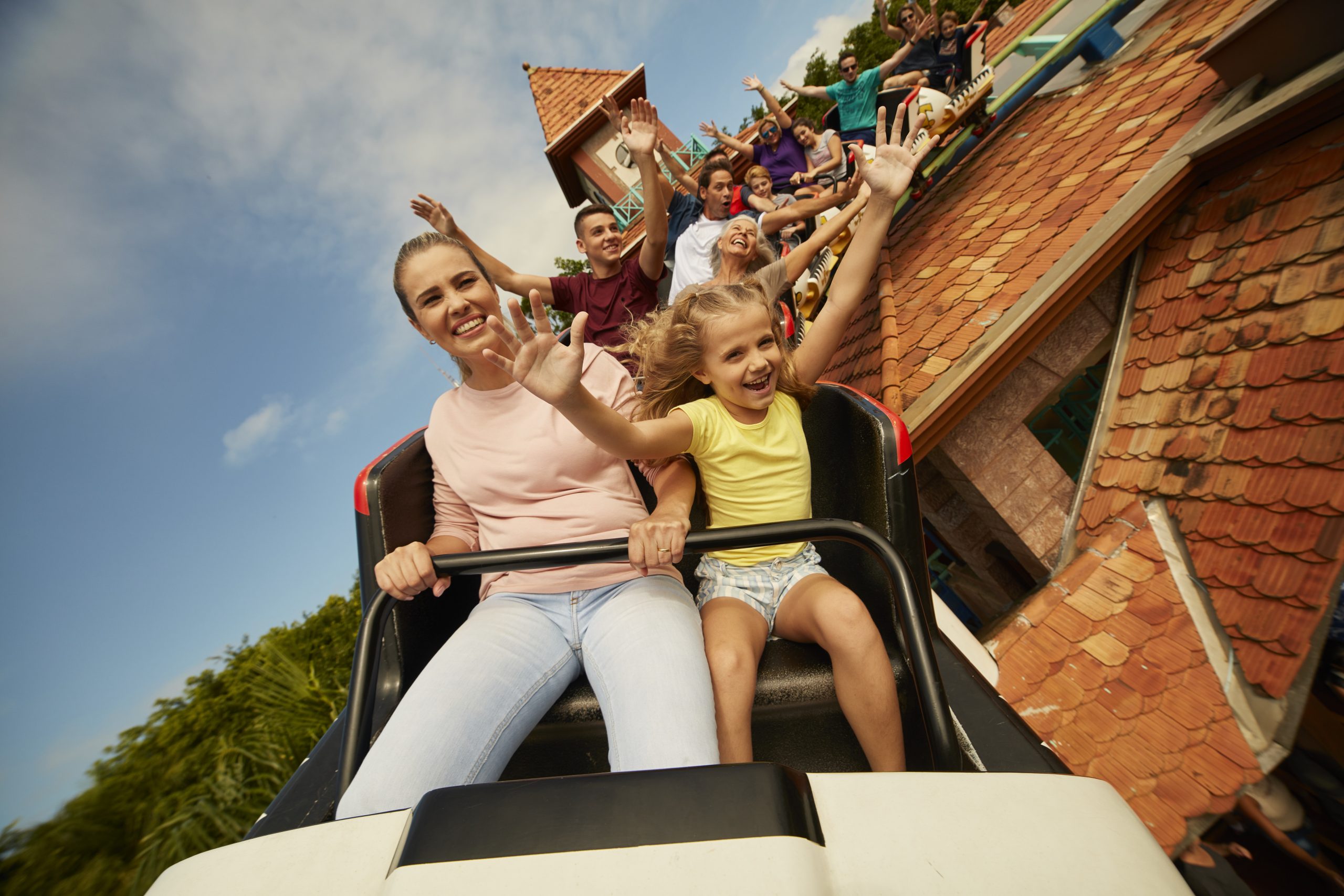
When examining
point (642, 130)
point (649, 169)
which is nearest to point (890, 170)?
point (649, 169)

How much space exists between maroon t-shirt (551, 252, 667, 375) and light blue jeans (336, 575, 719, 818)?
1599 millimetres

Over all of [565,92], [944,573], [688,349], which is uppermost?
[565,92]

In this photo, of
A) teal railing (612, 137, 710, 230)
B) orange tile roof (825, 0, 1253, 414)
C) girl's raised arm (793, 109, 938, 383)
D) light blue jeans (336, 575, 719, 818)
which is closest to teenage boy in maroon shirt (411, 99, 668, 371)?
girl's raised arm (793, 109, 938, 383)

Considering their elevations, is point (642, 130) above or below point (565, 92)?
below

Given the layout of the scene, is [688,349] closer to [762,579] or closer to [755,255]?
[762,579]

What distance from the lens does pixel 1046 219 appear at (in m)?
3.18

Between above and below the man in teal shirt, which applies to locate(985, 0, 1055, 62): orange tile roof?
above

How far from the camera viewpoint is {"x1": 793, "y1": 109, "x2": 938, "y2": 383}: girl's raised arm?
1486 millimetres

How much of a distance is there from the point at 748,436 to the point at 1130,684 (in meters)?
1.91

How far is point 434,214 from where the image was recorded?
8.36ft

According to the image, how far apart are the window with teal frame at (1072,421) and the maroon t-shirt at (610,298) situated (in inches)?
97.4

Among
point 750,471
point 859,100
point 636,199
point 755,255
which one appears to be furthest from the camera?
point 636,199

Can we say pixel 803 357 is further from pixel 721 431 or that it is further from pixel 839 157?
pixel 839 157

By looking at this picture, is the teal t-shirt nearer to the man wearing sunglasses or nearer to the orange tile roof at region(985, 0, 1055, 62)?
the man wearing sunglasses
